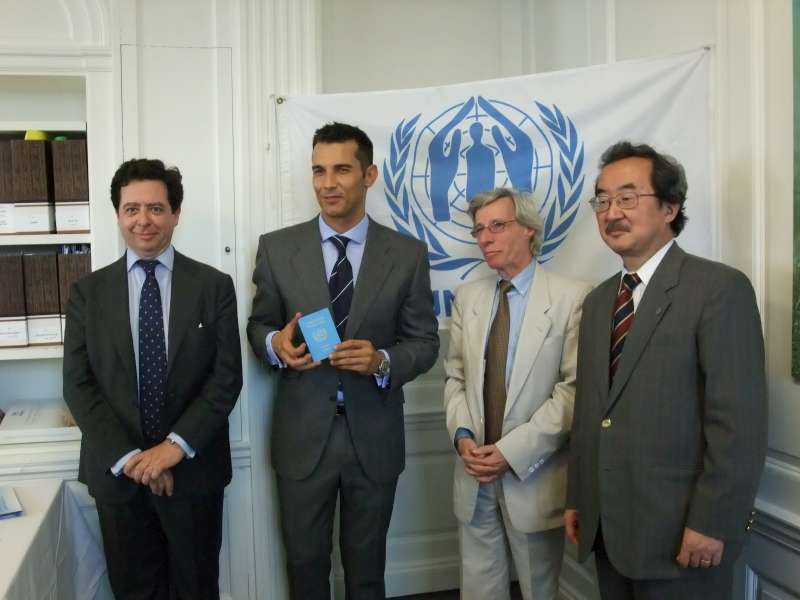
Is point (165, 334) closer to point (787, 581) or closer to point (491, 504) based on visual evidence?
point (491, 504)

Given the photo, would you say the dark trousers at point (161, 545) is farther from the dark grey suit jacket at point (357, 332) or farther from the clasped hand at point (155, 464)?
the dark grey suit jacket at point (357, 332)

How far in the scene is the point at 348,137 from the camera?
207 centimetres

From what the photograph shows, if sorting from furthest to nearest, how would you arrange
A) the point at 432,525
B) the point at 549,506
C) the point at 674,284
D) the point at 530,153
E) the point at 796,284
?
the point at 432,525 → the point at 530,153 → the point at 549,506 → the point at 796,284 → the point at 674,284

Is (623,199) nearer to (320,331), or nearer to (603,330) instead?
(603,330)

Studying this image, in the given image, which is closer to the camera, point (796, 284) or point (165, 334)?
point (796, 284)

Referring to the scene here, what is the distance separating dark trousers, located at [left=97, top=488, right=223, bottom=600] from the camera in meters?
1.96

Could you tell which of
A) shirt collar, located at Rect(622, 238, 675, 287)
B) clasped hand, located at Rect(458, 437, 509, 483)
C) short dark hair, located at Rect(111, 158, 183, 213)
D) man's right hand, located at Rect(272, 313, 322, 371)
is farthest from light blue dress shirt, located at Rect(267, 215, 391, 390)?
shirt collar, located at Rect(622, 238, 675, 287)

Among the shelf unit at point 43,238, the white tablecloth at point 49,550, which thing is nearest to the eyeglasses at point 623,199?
the white tablecloth at point 49,550

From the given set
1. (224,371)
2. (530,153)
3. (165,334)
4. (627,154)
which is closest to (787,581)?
(627,154)

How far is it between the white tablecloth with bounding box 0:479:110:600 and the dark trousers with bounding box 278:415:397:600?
2.22ft

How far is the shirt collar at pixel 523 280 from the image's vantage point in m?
2.00

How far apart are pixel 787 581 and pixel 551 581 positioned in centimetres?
62

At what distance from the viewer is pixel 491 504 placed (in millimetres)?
1976

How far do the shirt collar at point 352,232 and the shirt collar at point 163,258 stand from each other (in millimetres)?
470
